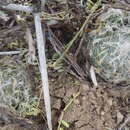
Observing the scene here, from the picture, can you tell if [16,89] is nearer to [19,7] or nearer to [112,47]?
[19,7]

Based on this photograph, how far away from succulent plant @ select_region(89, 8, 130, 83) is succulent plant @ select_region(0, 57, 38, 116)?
354 mm

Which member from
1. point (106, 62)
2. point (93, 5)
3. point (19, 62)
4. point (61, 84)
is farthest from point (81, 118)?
point (93, 5)

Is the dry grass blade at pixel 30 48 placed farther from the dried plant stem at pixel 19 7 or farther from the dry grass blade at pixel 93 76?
the dry grass blade at pixel 93 76

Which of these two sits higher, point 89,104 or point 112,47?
point 112,47

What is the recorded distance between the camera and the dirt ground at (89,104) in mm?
1463

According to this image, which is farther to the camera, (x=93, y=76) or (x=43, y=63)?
(x=93, y=76)

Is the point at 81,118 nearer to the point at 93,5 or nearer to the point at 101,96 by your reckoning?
the point at 101,96

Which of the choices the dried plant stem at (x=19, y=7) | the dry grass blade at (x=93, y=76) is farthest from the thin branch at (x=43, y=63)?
the dry grass blade at (x=93, y=76)

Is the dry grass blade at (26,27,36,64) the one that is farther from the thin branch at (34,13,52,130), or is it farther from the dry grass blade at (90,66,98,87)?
the dry grass blade at (90,66,98,87)

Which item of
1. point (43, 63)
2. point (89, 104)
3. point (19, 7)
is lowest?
point (89, 104)

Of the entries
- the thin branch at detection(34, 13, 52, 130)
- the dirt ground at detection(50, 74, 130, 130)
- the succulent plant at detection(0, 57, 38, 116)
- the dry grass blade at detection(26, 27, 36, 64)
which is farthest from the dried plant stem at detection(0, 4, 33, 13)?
the dirt ground at detection(50, 74, 130, 130)

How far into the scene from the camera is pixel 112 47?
4.66 feet

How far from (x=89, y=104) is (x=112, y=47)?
1.00ft

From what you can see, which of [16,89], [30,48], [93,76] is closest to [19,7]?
[30,48]
